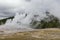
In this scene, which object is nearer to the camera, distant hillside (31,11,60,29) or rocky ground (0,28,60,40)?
rocky ground (0,28,60,40)

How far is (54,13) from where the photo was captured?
105m

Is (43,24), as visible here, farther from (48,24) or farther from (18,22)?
(18,22)

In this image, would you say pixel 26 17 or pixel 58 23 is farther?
pixel 26 17

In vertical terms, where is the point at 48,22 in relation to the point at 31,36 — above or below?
below

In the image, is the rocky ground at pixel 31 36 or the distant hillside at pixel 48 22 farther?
the distant hillside at pixel 48 22

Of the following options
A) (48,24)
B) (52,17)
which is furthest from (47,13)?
(48,24)

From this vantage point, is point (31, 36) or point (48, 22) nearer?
point (31, 36)

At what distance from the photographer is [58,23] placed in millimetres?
98875

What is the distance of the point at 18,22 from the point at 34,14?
9.85 meters

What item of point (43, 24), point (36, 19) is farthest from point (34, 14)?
point (43, 24)

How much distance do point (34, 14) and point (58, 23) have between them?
13873 millimetres

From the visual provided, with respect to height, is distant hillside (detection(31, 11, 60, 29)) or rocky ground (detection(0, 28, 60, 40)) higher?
rocky ground (detection(0, 28, 60, 40))

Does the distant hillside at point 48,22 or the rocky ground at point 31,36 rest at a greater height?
the rocky ground at point 31,36

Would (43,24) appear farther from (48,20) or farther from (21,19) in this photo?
(21,19)
